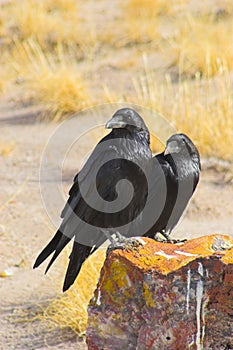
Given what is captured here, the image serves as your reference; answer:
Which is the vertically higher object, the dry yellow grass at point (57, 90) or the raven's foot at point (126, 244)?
the raven's foot at point (126, 244)

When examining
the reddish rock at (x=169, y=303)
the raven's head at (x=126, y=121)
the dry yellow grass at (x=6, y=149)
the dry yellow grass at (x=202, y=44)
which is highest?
the raven's head at (x=126, y=121)

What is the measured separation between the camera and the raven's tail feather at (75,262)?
4.63 metres

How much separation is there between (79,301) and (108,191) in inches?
48.1

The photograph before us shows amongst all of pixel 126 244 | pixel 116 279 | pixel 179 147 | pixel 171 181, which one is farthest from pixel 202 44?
pixel 116 279

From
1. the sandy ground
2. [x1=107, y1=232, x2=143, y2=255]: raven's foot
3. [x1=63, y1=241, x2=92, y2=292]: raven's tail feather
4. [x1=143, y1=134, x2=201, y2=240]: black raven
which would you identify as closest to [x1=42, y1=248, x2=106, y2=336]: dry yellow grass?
the sandy ground

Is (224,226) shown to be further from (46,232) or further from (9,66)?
(9,66)

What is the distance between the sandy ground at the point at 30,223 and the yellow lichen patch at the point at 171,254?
5.36ft

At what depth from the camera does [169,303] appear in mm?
3734

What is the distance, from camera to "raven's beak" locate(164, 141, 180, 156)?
16.3ft

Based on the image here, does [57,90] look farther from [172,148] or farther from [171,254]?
[171,254]

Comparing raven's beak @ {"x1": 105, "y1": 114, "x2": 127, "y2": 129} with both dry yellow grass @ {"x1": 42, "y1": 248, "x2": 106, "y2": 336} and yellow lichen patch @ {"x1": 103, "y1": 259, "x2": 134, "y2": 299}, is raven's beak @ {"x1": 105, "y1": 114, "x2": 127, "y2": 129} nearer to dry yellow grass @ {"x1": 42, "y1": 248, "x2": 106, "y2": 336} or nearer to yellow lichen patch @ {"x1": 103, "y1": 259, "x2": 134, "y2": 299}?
yellow lichen patch @ {"x1": 103, "y1": 259, "x2": 134, "y2": 299}

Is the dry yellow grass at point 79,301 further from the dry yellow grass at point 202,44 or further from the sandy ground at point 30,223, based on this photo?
the dry yellow grass at point 202,44

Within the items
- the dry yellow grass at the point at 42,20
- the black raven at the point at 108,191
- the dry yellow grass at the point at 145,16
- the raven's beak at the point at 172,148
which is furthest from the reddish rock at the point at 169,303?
the dry yellow grass at the point at 42,20

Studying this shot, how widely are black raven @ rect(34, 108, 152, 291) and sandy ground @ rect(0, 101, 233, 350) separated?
1079 millimetres
